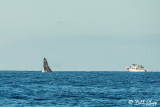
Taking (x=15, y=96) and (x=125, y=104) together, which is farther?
(x=15, y=96)

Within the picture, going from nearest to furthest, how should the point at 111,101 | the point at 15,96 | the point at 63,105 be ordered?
the point at 63,105
the point at 111,101
the point at 15,96

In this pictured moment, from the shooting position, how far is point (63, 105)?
59.0 m

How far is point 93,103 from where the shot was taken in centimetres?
6119

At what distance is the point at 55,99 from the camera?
215 feet

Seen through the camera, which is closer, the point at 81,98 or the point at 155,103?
the point at 155,103

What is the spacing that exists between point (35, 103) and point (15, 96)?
33.5 ft

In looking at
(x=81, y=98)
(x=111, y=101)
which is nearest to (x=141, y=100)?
(x=111, y=101)

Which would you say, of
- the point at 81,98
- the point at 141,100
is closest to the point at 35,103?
the point at 81,98

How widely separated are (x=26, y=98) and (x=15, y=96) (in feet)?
11.6

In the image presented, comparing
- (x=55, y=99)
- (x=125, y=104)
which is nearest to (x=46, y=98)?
(x=55, y=99)

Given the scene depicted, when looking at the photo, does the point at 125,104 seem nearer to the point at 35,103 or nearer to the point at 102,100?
the point at 102,100

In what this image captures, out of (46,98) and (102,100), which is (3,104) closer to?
(46,98)

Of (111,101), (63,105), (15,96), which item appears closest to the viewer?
(63,105)

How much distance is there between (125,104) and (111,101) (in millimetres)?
4019
